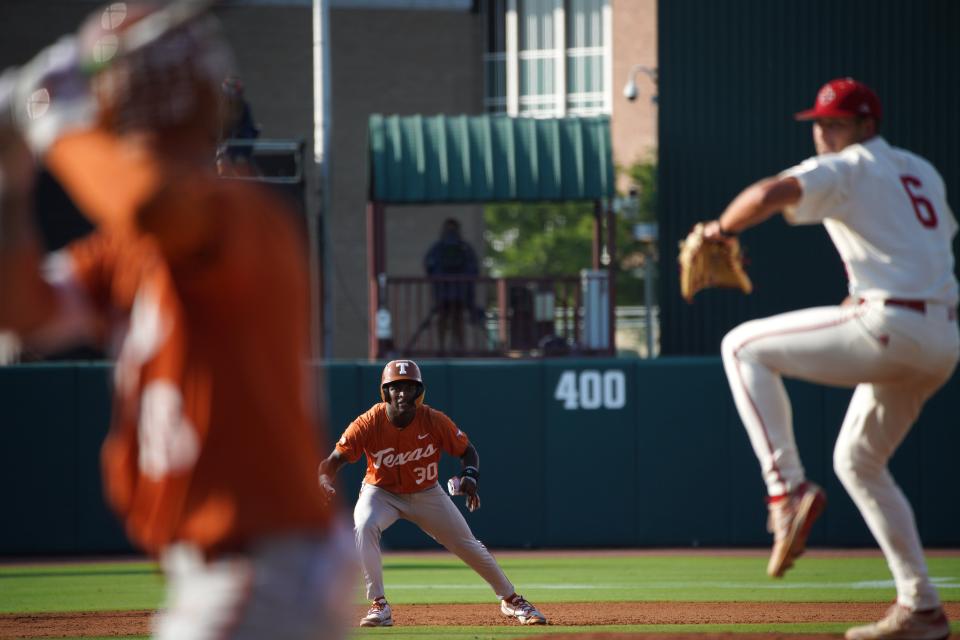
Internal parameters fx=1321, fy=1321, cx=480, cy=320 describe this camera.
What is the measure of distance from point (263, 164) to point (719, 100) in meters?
7.76

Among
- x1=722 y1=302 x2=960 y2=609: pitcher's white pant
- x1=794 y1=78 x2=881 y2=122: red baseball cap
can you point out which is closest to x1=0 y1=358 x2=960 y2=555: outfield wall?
x1=722 y1=302 x2=960 y2=609: pitcher's white pant

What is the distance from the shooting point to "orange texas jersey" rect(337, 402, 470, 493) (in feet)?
34.0

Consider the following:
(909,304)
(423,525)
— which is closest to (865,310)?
(909,304)

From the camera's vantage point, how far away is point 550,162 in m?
21.7

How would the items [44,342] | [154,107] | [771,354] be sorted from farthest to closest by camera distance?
[771,354] < [44,342] < [154,107]

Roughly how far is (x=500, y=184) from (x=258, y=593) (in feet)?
62.2

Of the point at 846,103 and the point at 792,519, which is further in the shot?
the point at 846,103

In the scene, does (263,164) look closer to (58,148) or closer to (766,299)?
(766,299)

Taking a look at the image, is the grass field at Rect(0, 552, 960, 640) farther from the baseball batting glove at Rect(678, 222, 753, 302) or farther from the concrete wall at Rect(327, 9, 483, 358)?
the concrete wall at Rect(327, 9, 483, 358)

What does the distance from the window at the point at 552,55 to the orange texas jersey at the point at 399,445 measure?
3740 centimetres

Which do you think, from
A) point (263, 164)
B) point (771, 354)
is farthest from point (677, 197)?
point (771, 354)

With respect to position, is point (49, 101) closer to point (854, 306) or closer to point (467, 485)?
point (854, 306)

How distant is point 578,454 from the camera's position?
1745cm

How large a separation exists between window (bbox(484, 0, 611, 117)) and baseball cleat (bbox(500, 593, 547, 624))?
3840 centimetres
